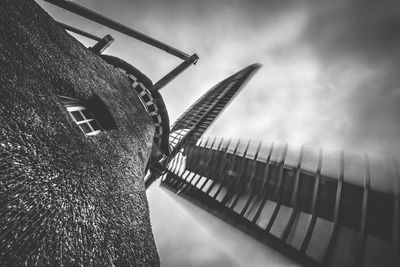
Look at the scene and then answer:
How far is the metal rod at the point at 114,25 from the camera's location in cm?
433

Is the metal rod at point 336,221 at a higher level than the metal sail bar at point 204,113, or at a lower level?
lower

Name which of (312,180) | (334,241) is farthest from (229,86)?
(334,241)

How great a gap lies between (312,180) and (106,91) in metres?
3.90

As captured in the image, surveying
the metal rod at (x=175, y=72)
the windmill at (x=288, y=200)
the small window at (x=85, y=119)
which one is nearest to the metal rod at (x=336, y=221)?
the windmill at (x=288, y=200)

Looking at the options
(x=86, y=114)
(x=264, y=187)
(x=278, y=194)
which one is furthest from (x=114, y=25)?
(x=278, y=194)

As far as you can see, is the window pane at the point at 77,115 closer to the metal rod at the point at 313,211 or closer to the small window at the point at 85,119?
the small window at the point at 85,119

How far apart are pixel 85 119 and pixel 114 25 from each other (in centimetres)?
297

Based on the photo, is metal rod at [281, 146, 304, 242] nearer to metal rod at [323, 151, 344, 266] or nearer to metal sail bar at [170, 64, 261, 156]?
metal rod at [323, 151, 344, 266]

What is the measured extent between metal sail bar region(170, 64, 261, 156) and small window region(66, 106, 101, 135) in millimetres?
4521

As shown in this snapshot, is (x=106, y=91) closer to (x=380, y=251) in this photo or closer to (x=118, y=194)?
(x=118, y=194)

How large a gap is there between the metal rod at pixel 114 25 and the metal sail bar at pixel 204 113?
11.3 ft

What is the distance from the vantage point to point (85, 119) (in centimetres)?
327

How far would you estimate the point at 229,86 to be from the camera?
10.3 meters

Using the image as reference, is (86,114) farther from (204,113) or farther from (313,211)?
(204,113)
